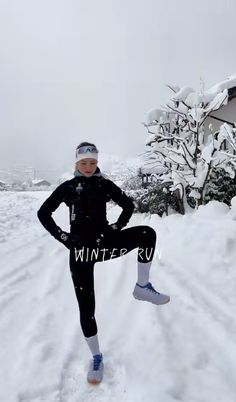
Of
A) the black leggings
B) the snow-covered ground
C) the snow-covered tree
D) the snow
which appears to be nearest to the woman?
the black leggings

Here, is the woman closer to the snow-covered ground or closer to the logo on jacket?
the logo on jacket

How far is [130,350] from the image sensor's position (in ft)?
13.0

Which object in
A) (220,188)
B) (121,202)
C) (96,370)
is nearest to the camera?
(96,370)

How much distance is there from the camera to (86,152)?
3844 mm

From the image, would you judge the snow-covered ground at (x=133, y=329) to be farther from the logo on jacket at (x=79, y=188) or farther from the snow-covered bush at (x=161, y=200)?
the snow-covered bush at (x=161, y=200)

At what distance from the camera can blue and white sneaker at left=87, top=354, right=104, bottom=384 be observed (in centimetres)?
334

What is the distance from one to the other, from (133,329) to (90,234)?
1.49 m

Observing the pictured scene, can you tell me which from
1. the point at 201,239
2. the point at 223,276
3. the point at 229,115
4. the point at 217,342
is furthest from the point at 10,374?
the point at 229,115

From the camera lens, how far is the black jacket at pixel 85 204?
370 centimetres

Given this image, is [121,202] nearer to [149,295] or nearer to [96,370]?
[149,295]

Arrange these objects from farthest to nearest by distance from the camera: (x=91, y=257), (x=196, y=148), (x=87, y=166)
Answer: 1. (x=196, y=148)
2. (x=87, y=166)
3. (x=91, y=257)

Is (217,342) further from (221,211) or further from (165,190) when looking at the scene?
(165,190)

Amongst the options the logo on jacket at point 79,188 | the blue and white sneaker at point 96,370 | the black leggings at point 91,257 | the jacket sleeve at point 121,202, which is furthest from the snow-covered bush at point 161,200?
the blue and white sneaker at point 96,370

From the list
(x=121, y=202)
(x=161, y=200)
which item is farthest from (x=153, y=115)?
(x=121, y=202)
